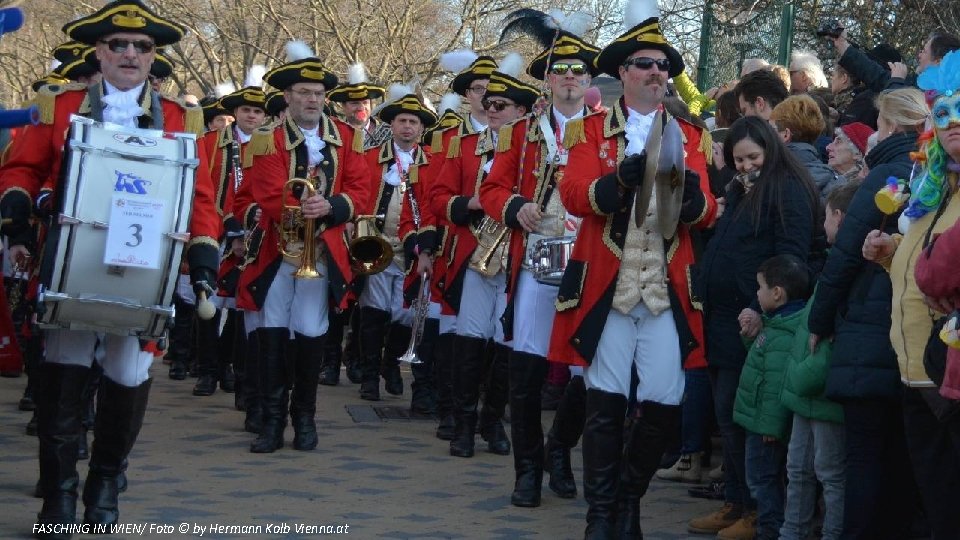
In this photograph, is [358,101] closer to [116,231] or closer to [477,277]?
[477,277]

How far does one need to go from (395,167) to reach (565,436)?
492cm

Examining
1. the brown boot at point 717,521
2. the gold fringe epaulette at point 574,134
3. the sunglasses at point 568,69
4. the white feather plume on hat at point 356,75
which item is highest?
the white feather plume on hat at point 356,75

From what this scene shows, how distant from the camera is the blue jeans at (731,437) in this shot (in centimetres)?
759

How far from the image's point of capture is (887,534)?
6750mm

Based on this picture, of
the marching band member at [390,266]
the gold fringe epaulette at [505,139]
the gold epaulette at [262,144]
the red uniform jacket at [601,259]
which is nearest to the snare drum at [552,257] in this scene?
the red uniform jacket at [601,259]

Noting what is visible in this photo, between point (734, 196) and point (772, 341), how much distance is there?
0.97 m

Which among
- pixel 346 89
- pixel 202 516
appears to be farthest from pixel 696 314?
pixel 346 89

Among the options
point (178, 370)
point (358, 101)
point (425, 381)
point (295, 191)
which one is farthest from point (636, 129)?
point (358, 101)

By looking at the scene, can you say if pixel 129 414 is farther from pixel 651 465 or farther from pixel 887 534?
pixel 887 534

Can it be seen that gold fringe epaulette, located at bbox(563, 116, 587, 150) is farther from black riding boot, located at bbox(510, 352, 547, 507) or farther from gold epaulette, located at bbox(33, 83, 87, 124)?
gold epaulette, located at bbox(33, 83, 87, 124)

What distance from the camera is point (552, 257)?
7.73 m

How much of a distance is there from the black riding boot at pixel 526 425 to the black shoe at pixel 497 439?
1588mm

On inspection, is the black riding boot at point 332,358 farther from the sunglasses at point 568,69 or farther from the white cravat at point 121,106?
the white cravat at point 121,106

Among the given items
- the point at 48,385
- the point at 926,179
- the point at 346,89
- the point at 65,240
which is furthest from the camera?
the point at 346,89
